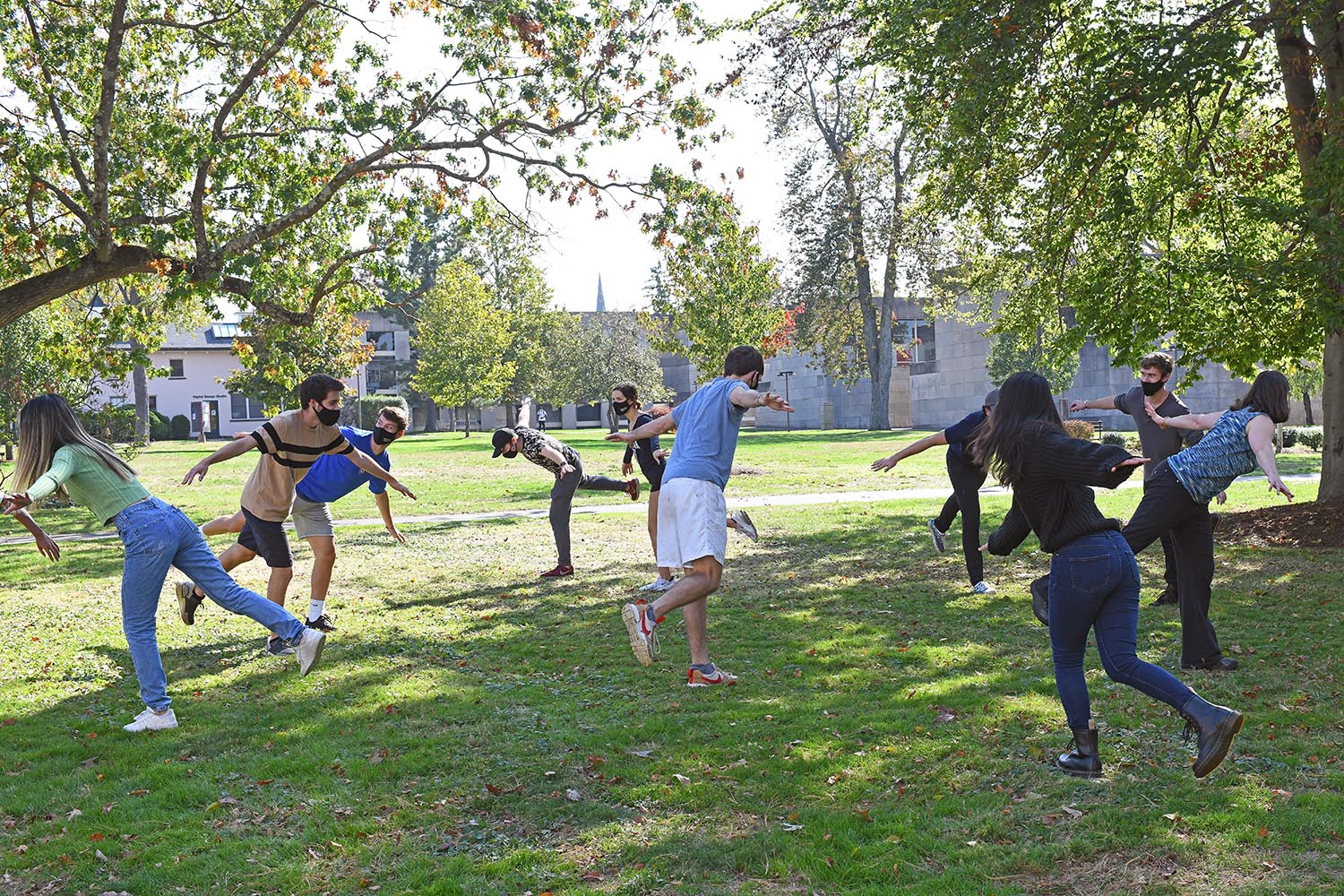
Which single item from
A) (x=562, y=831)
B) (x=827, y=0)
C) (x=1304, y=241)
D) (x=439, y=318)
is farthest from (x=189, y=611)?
(x=439, y=318)

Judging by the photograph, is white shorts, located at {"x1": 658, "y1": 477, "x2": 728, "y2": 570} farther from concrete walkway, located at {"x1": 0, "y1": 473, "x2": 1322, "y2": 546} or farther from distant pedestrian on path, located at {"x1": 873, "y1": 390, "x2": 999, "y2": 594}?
concrete walkway, located at {"x1": 0, "y1": 473, "x2": 1322, "y2": 546}

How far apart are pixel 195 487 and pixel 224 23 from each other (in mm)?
13107

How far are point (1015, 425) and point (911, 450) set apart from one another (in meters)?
3.33

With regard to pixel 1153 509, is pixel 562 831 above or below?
below

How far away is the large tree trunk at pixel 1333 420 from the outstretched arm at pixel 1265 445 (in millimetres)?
8988

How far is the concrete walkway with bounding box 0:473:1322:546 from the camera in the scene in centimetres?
1683

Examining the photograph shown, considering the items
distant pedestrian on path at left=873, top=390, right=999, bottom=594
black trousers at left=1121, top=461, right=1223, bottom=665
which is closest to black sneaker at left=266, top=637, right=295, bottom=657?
distant pedestrian on path at left=873, top=390, right=999, bottom=594

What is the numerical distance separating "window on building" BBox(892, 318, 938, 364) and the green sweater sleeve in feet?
170

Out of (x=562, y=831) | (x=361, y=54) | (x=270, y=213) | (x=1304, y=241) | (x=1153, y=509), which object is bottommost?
(x=562, y=831)

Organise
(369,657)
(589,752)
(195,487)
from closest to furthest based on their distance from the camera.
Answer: (589,752)
(369,657)
(195,487)

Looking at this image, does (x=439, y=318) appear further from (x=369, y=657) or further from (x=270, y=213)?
(x=369, y=657)

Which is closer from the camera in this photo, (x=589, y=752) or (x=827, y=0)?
(x=589, y=752)

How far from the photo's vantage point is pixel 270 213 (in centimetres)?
1427

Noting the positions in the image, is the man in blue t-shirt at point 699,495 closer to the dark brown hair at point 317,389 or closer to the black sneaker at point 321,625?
the dark brown hair at point 317,389
